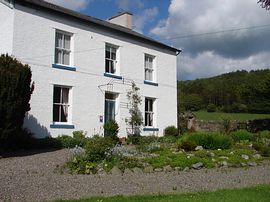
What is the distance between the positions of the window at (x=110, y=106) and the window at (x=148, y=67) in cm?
367

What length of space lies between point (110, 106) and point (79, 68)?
10.8ft

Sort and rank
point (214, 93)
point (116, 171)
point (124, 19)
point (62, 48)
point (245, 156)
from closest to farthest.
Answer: point (116, 171) < point (245, 156) < point (62, 48) < point (124, 19) < point (214, 93)

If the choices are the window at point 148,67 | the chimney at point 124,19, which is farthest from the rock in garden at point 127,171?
the chimney at point 124,19

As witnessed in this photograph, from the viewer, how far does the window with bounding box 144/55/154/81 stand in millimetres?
25594

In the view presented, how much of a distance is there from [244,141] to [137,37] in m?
9.50

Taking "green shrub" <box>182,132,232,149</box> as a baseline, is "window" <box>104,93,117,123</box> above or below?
above

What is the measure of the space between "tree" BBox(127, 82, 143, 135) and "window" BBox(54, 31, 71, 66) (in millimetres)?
4932

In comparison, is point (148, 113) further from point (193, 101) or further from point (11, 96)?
point (193, 101)

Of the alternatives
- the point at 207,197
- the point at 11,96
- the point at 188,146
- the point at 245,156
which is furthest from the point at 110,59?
the point at 207,197

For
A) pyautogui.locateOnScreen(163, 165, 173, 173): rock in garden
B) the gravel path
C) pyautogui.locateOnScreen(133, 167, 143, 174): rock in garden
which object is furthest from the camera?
pyautogui.locateOnScreen(163, 165, 173, 173): rock in garden

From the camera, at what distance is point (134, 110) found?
23.7m

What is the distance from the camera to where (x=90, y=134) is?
21.0 meters

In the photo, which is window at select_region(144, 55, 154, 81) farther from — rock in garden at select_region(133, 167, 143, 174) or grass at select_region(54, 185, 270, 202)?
grass at select_region(54, 185, 270, 202)

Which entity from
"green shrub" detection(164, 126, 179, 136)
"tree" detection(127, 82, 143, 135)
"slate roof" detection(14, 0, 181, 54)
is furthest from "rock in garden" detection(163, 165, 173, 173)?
"green shrub" detection(164, 126, 179, 136)
